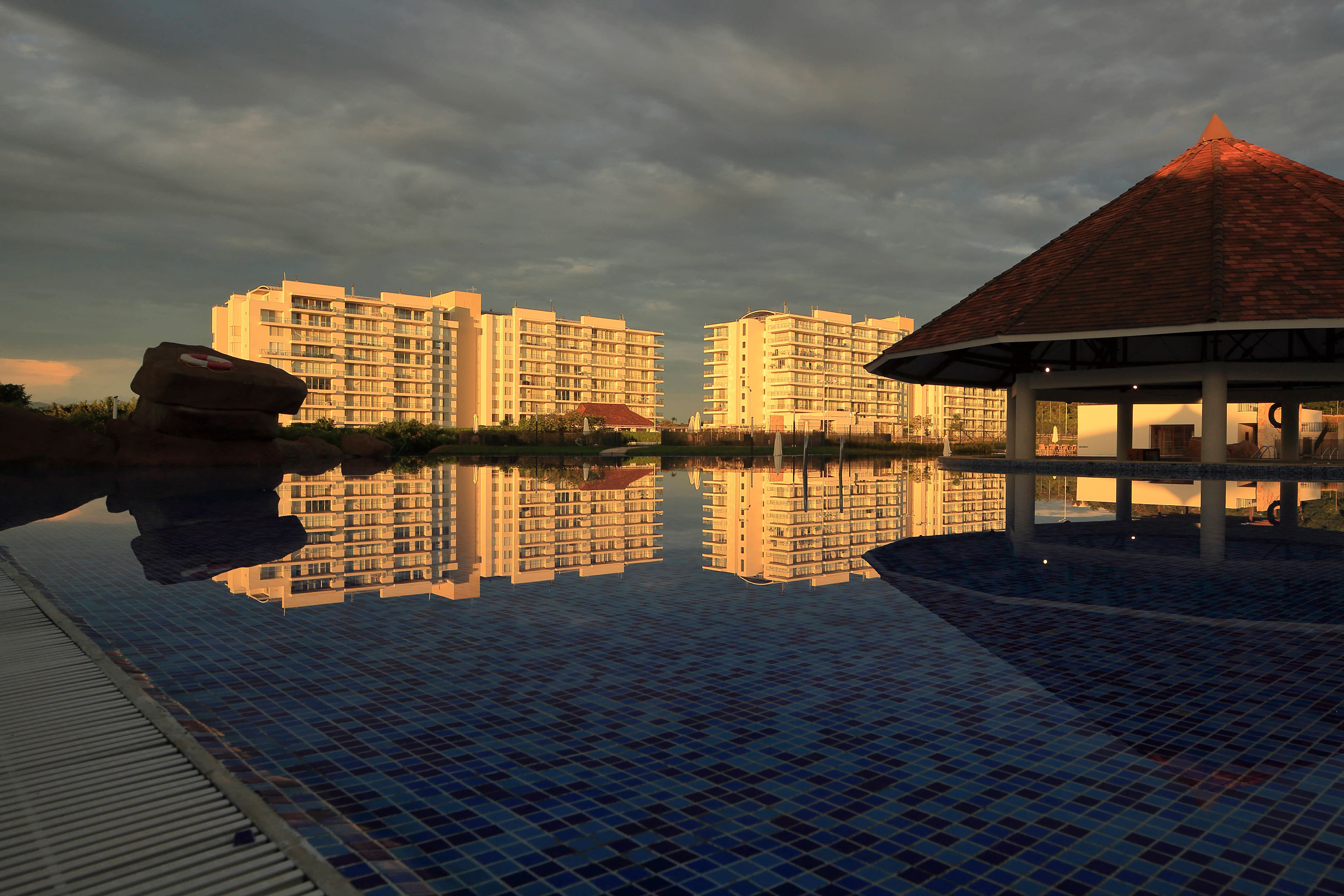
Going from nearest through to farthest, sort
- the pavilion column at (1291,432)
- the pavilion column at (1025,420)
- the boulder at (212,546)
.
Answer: the boulder at (212,546) < the pavilion column at (1025,420) < the pavilion column at (1291,432)

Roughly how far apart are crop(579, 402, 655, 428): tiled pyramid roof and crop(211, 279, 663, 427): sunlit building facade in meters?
10.3

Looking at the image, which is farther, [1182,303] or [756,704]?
[1182,303]

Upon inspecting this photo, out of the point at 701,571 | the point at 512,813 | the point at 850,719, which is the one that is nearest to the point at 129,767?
the point at 512,813

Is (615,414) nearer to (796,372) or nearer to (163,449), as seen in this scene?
(796,372)

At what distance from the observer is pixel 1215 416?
75.6ft

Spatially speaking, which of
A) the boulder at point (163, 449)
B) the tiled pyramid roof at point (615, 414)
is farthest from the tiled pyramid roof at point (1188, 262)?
the tiled pyramid roof at point (615, 414)

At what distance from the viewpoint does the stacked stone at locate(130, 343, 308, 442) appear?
29.5 m

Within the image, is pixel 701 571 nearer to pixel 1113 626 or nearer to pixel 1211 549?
pixel 1113 626

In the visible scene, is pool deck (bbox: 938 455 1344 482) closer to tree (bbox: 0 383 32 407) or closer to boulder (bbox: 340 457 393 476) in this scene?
boulder (bbox: 340 457 393 476)

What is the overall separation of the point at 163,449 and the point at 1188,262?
114 feet

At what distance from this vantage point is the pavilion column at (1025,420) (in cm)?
A: 2733

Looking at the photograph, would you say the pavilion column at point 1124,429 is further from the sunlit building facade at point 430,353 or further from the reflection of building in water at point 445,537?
the sunlit building facade at point 430,353

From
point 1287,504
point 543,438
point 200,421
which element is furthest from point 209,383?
point 1287,504

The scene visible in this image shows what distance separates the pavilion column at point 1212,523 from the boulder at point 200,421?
3125 cm
